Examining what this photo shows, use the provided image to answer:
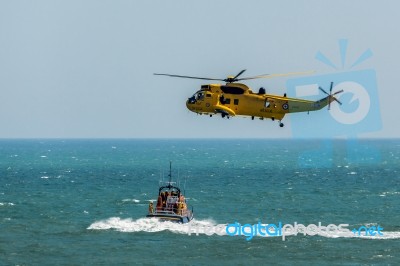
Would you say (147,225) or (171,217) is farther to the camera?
(147,225)

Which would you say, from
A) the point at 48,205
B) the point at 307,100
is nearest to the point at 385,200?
the point at 48,205

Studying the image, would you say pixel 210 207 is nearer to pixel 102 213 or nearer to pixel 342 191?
pixel 102 213

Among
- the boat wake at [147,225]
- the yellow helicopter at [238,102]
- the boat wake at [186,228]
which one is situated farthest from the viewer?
the boat wake at [147,225]

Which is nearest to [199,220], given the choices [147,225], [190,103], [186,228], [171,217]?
[147,225]

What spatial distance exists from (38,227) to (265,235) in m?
26.6

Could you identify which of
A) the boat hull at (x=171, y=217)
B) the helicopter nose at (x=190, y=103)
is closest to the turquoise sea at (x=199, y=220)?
the boat hull at (x=171, y=217)

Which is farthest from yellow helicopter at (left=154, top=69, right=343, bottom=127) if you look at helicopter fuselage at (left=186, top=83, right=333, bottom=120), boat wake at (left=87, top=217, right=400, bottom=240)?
boat wake at (left=87, top=217, right=400, bottom=240)

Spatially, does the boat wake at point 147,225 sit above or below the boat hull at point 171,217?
below

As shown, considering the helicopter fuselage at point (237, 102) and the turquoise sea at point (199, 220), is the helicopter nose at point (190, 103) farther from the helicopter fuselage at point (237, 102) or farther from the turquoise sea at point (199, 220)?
the turquoise sea at point (199, 220)

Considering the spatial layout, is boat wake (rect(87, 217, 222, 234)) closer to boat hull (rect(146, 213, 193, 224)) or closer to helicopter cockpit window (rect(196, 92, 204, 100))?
boat hull (rect(146, 213, 193, 224))

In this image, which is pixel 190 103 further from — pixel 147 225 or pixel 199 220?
pixel 199 220

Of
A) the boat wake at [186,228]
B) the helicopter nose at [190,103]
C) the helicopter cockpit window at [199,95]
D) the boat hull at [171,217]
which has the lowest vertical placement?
the boat wake at [186,228]

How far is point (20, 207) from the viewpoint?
110 meters

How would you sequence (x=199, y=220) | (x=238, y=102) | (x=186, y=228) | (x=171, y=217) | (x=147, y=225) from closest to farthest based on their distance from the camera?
1. (x=238, y=102)
2. (x=171, y=217)
3. (x=186, y=228)
4. (x=147, y=225)
5. (x=199, y=220)
